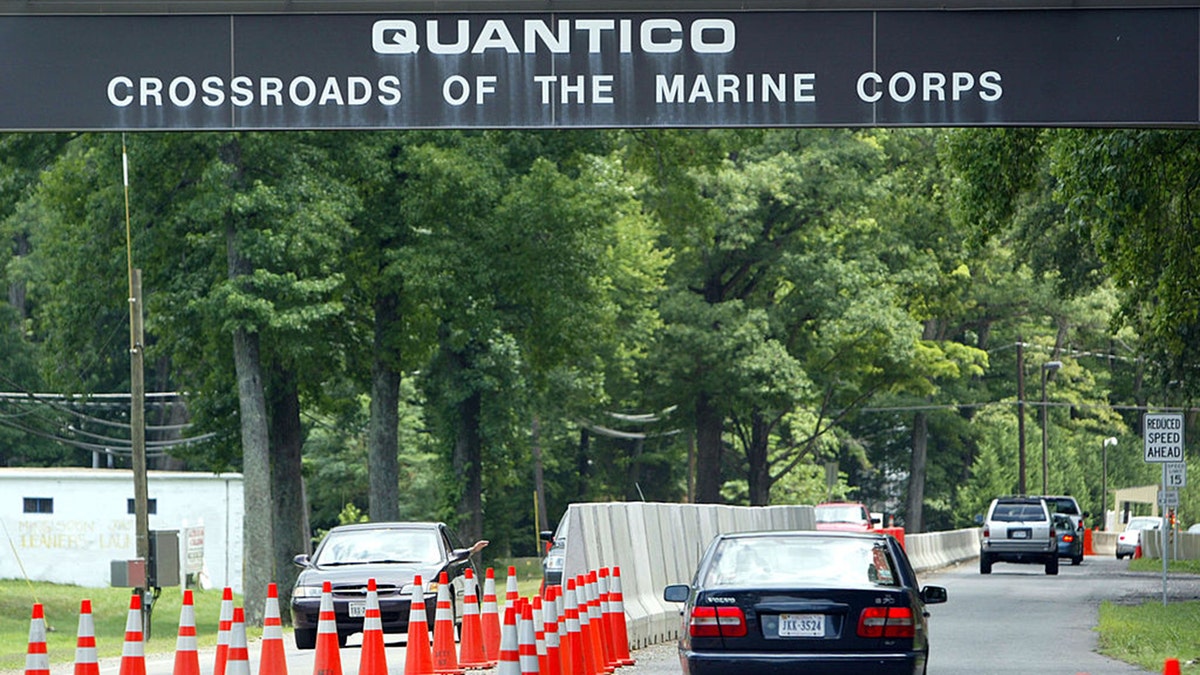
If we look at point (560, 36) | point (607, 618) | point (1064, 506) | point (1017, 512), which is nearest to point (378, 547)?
point (607, 618)

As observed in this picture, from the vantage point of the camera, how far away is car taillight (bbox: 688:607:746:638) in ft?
44.8

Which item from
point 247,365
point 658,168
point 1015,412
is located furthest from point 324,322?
point 1015,412

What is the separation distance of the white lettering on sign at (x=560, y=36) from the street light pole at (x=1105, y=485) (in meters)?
82.2

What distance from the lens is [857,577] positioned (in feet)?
45.2

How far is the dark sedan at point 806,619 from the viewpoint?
1349 centimetres

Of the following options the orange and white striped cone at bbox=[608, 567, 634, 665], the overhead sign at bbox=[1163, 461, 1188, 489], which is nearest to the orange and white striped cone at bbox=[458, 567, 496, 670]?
the orange and white striped cone at bbox=[608, 567, 634, 665]

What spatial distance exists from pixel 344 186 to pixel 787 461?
61319 millimetres

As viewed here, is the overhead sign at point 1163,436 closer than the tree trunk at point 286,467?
Yes

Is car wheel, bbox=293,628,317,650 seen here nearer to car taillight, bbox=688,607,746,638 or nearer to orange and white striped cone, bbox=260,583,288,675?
orange and white striped cone, bbox=260,583,288,675

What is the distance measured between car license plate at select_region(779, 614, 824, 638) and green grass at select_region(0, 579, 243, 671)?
43.0 ft

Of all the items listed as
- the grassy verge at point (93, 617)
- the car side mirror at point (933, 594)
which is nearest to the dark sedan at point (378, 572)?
the grassy verge at point (93, 617)

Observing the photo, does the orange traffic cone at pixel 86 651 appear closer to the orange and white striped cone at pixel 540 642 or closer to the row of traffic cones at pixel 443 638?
the row of traffic cones at pixel 443 638

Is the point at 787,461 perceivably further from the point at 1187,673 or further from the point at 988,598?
the point at 1187,673

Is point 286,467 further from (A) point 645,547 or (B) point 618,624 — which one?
(B) point 618,624
